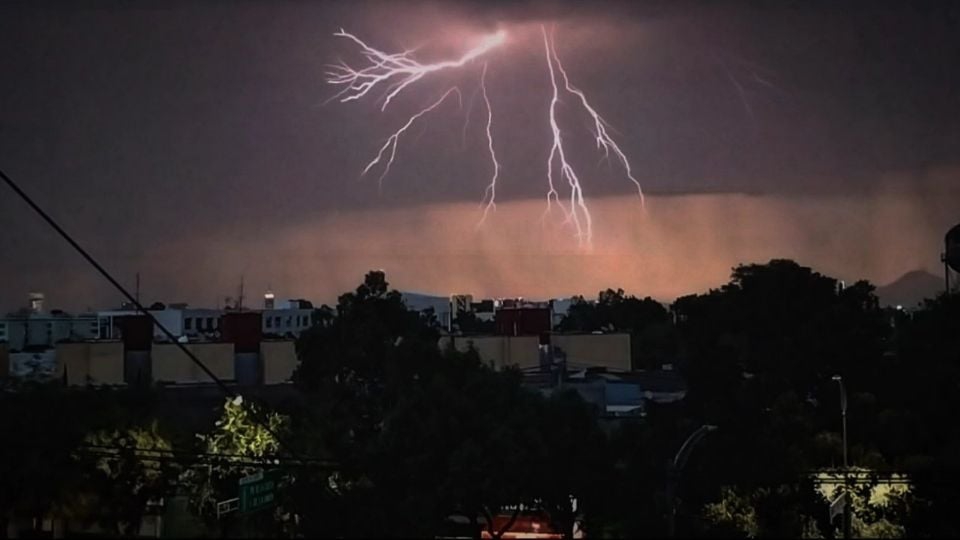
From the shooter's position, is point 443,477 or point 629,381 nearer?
point 443,477

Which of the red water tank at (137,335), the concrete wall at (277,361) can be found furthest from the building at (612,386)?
the red water tank at (137,335)

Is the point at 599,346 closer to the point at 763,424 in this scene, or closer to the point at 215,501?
the point at 763,424

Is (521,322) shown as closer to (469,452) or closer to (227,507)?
(469,452)

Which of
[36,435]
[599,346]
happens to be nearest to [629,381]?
[599,346]

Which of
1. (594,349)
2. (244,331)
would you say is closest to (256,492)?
(244,331)

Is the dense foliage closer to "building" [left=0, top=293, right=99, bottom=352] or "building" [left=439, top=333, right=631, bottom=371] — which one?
"building" [left=439, top=333, right=631, bottom=371]

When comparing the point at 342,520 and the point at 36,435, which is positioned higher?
the point at 36,435

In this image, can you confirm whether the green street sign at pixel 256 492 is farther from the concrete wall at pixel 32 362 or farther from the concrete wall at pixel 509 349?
the concrete wall at pixel 32 362
